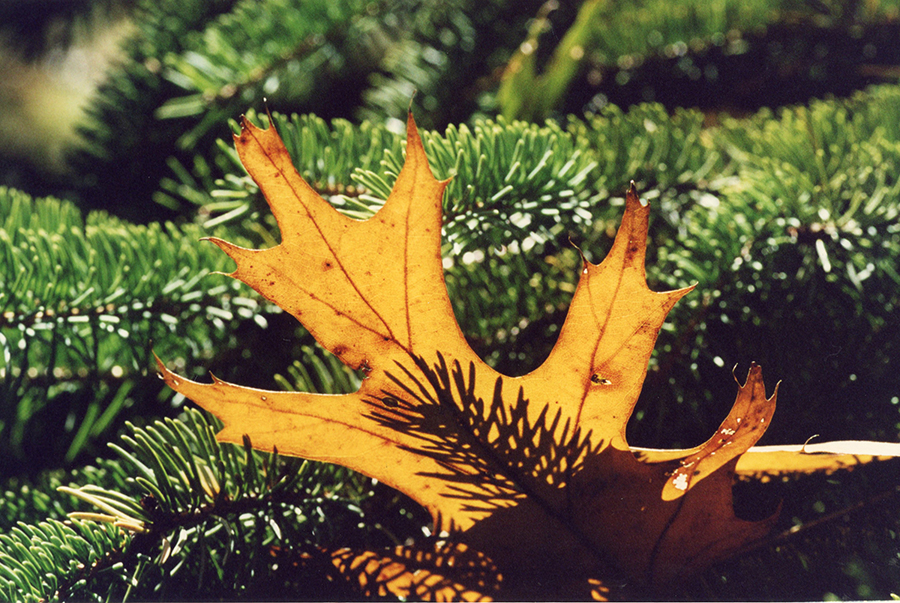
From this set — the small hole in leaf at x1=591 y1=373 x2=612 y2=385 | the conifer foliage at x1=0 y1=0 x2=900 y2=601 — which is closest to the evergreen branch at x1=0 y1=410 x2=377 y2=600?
the conifer foliage at x1=0 y1=0 x2=900 y2=601

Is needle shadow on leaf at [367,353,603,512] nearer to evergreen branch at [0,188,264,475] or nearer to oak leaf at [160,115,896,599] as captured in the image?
oak leaf at [160,115,896,599]

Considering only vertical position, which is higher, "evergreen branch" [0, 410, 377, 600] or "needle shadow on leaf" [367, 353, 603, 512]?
"needle shadow on leaf" [367, 353, 603, 512]

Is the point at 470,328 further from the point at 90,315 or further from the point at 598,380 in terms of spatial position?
the point at 90,315

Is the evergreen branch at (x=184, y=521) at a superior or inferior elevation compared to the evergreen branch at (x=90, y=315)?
inferior

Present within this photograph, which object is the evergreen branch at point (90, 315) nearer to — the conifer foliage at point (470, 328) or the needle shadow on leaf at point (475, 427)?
the conifer foliage at point (470, 328)

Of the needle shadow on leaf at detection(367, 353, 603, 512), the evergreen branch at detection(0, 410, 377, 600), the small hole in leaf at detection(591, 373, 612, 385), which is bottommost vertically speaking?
the evergreen branch at detection(0, 410, 377, 600)

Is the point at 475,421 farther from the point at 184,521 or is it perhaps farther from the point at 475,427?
the point at 184,521

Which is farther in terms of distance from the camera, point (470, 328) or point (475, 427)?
point (470, 328)

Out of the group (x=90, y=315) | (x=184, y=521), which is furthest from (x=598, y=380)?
(x=90, y=315)

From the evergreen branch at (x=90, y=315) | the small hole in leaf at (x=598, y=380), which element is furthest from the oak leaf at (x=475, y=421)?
the evergreen branch at (x=90, y=315)
